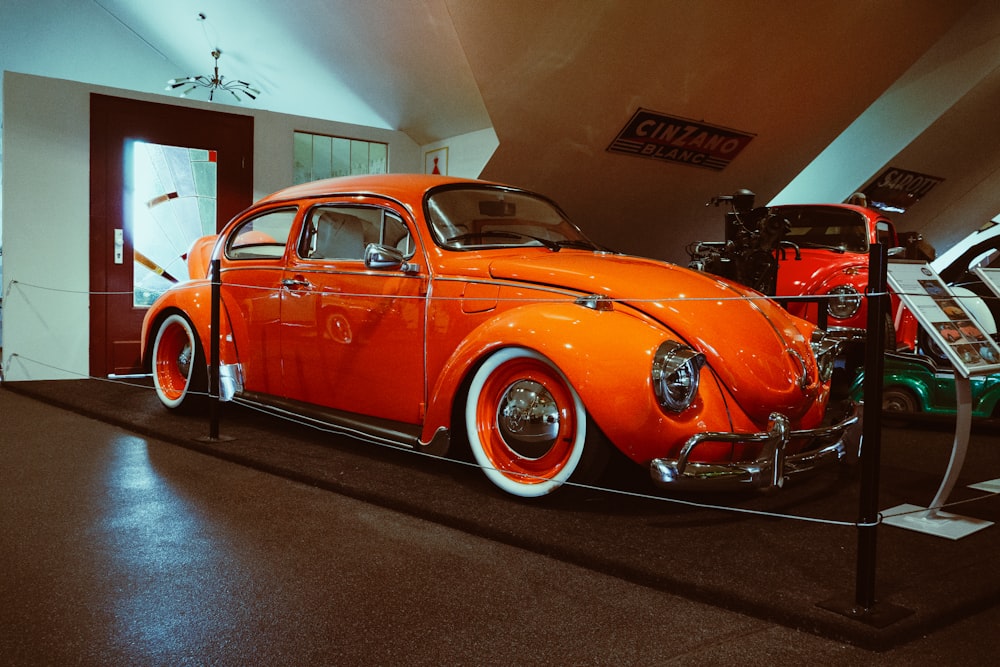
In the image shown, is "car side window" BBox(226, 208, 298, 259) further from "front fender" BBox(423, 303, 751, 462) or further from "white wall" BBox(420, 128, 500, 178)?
"white wall" BBox(420, 128, 500, 178)

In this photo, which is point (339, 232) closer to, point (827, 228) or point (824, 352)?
point (824, 352)

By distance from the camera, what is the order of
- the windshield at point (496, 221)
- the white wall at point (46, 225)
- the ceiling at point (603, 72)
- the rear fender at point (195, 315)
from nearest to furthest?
1. the windshield at point (496, 221)
2. the rear fender at point (195, 315)
3. the ceiling at point (603, 72)
4. the white wall at point (46, 225)

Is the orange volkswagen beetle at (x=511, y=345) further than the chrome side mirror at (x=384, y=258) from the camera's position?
No

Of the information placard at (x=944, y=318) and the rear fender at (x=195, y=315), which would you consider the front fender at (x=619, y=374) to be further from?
the rear fender at (x=195, y=315)

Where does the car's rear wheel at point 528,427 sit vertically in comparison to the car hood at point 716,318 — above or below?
below

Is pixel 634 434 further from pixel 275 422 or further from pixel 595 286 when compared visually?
pixel 275 422

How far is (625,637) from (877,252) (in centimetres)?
126

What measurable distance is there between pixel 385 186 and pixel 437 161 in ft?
13.1

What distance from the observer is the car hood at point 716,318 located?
2838mm

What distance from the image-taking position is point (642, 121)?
737cm

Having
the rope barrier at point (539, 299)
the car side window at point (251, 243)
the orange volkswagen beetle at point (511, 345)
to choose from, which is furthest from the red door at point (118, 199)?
the rope barrier at point (539, 299)

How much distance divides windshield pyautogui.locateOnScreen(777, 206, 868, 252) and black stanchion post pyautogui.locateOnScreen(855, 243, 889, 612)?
4833mm

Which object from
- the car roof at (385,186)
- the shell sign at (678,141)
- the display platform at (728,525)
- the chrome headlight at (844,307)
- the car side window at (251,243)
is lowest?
the display platform at (728,525)

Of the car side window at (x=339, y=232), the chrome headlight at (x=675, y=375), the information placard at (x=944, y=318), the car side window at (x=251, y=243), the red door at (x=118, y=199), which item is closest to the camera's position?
the information placard at (x=944, y=318)
